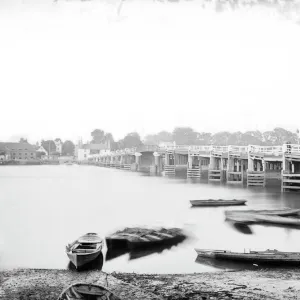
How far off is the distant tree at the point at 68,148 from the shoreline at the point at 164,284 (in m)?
132

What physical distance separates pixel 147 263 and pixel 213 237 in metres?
4.49

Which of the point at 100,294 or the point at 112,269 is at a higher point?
the point at 100,294

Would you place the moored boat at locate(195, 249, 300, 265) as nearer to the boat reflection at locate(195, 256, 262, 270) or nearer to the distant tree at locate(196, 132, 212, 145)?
the boat reflection at locate(195, 256, 262, 270)

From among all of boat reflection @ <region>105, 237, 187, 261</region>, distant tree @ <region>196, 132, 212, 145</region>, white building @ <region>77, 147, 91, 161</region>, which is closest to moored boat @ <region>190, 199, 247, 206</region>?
boat reflection @ <region>105, 237, 187, 261</region>

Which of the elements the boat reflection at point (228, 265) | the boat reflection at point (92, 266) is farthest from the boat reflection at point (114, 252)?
the boat reflection at point (228, 265)

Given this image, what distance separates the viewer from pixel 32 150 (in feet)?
373

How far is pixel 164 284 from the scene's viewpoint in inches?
369

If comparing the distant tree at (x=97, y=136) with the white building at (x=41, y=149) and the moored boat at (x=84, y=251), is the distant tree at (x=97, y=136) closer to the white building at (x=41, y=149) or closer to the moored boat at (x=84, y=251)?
the white building at (x=41, y=149)

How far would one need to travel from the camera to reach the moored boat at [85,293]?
7.03 metres

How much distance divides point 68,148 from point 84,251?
132 metres

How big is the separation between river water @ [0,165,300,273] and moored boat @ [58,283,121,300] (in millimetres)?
3581

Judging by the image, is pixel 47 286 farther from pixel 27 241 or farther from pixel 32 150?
pixel 32 150

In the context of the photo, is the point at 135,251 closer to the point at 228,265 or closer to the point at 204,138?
the point at 228,265

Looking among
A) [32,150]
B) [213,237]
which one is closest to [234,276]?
[213,237]
